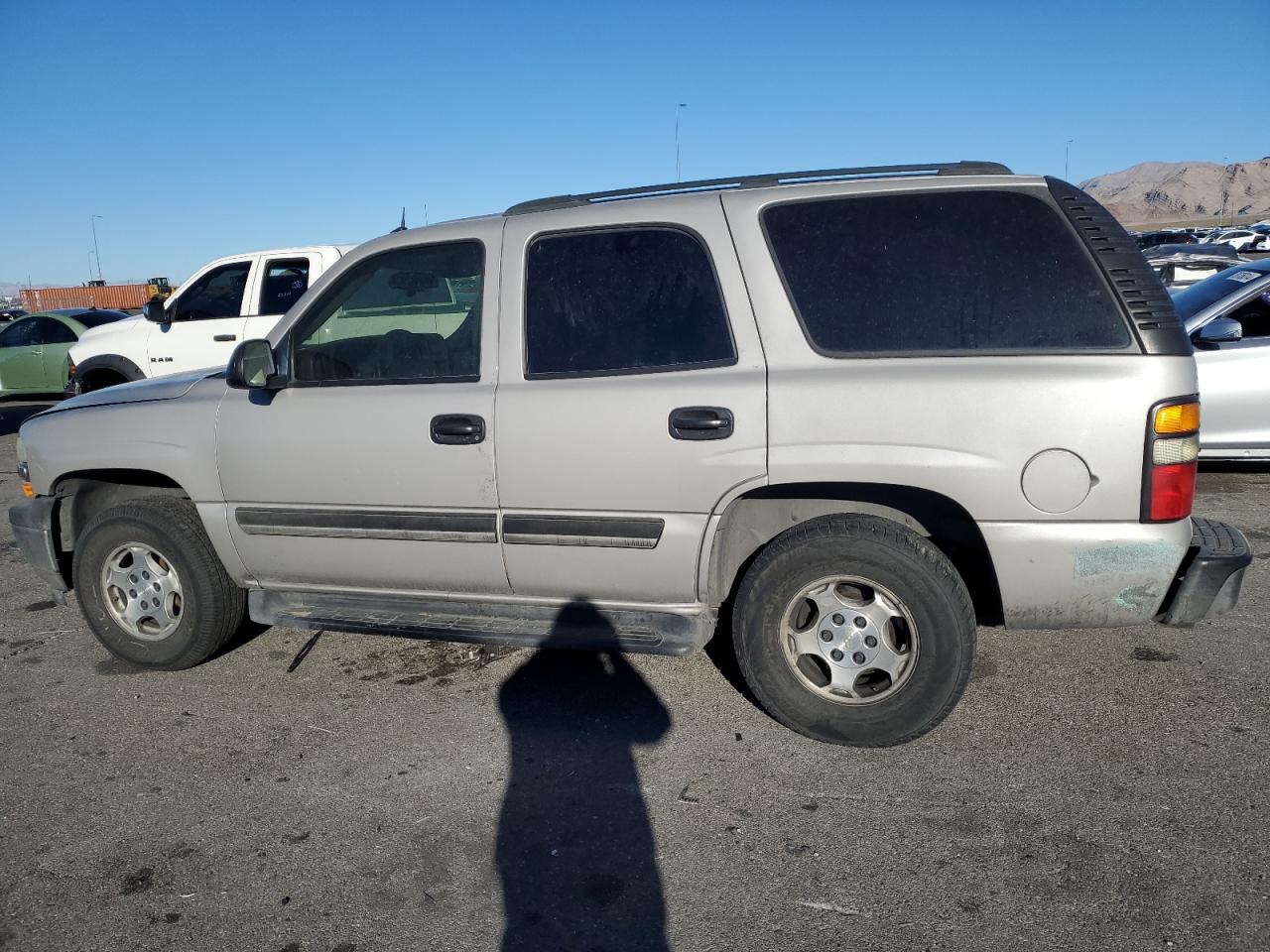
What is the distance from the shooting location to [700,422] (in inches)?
131

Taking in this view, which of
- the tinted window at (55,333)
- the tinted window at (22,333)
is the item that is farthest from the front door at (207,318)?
the tinted window at (22,333)

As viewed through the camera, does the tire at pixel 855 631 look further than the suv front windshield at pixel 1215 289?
No

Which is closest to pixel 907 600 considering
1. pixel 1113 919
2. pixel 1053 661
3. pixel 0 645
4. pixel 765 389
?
pixel 765 389

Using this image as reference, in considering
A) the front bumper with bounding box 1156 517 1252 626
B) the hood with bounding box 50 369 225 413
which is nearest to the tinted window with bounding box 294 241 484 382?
the hood with bounding box 50 369 225 413

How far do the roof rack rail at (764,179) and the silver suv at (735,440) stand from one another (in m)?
0.02

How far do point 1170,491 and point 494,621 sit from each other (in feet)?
8.04

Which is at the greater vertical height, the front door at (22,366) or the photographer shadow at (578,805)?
the front door at (22,366)

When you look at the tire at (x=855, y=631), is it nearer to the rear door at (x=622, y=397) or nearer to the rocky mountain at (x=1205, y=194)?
the rear door at (x=622, y=397)

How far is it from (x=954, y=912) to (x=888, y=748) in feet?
3.02

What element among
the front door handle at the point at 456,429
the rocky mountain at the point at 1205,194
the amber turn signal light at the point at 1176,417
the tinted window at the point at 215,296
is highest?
the rocky mountain at the point at 1205,194

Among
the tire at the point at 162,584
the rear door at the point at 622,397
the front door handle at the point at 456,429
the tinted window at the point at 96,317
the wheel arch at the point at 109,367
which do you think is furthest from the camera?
the tinted window at the point at 96,317

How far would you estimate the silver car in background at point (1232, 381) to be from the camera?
6543mm

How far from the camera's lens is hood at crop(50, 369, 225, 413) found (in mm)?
4203

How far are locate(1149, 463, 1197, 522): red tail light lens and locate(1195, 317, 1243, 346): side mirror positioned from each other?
159 inches
